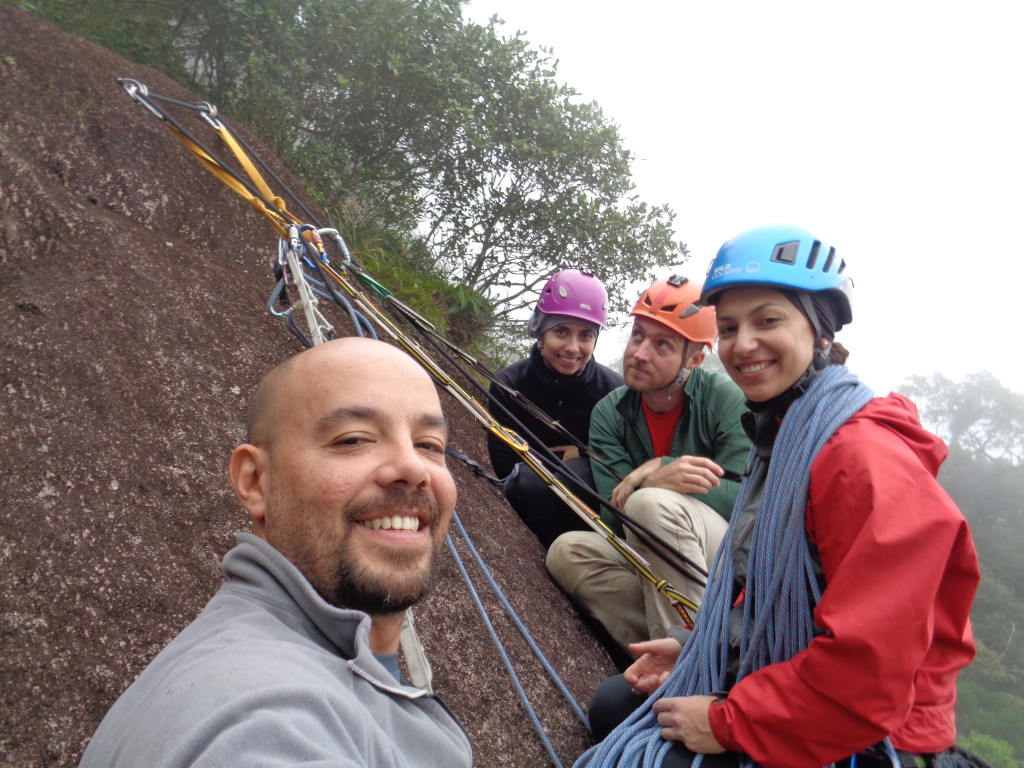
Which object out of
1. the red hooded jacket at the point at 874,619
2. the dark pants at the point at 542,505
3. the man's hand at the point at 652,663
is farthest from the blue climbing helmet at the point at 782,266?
the dark pants at the point at 542,505

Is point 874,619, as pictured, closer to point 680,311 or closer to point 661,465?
point 661,465

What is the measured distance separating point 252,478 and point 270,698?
1.98 feet

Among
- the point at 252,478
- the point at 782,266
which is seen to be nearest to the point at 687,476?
the point at 782,266

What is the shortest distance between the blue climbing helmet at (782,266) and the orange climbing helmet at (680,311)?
44.0 inches

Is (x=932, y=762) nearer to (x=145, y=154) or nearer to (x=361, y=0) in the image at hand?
(x=145, y=154)

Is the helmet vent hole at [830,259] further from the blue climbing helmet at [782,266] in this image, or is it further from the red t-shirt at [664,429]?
the red t-shirt at [664,429]

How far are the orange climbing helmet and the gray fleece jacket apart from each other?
8.81 feet

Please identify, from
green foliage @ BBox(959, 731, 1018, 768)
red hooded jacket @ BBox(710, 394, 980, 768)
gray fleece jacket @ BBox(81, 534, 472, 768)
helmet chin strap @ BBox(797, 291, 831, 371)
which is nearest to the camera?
gray fleece jacket @ BBox(81, 534, 472, 768)

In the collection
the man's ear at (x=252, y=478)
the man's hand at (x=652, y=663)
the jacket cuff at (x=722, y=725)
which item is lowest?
the man's hand at (x=652, y=663)

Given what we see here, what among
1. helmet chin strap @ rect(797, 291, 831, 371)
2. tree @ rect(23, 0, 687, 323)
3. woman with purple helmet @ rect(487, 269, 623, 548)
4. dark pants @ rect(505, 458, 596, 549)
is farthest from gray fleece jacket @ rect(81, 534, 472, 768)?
tree @ rect(23, 0, 687, 323)

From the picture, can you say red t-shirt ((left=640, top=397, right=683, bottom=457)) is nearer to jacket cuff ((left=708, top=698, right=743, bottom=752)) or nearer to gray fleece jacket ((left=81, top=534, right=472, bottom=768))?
jacket cuff ((left=708, top=698, right=743, bottom=752))

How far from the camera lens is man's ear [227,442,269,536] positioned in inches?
53.4

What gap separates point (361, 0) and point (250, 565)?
8070mm

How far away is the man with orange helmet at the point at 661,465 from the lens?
2959mm
